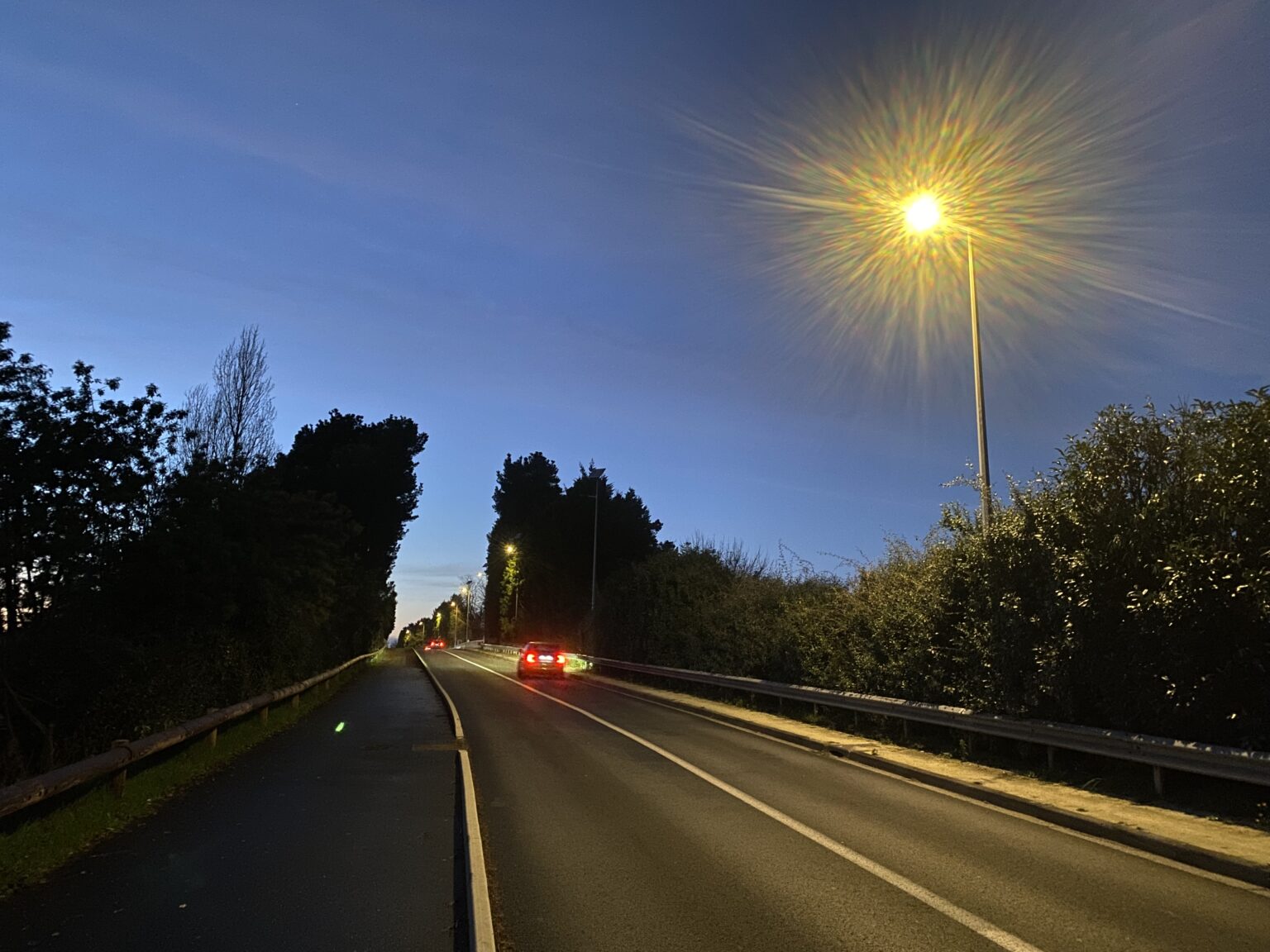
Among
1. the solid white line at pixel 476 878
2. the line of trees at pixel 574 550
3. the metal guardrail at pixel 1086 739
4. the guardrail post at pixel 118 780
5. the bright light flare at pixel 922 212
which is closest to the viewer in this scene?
the solid white line at pixel 476 878

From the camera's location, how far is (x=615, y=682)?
107ft

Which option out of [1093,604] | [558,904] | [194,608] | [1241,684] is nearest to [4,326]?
[194,608]

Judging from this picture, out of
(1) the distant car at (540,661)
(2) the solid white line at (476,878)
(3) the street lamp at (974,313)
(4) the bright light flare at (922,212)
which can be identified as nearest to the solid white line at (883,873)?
(2) the solid white line at (476,878)

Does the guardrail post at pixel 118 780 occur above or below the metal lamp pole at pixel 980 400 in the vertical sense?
below

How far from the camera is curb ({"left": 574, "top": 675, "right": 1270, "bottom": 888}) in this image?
253 inches

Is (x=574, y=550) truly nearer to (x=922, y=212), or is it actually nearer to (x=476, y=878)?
(x=922, y=212)

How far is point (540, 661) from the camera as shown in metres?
34.7

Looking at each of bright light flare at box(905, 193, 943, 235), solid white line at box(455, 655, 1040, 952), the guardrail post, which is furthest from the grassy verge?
bright light flare at box(905, 193, 943, 235)

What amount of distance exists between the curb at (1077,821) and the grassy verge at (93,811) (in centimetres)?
896

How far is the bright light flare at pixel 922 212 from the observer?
12.5m

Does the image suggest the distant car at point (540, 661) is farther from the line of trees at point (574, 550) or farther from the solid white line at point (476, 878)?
the solid white line at point (476, 878)

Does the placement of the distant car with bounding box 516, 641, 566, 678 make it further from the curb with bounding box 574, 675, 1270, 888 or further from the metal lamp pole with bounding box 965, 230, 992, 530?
the metal lamp pole with bounding box 965, 230, 992, 530

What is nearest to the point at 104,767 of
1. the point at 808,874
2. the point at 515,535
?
the point at 808,874

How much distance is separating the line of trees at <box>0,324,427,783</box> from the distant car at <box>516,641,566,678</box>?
Answer: 1405cm
